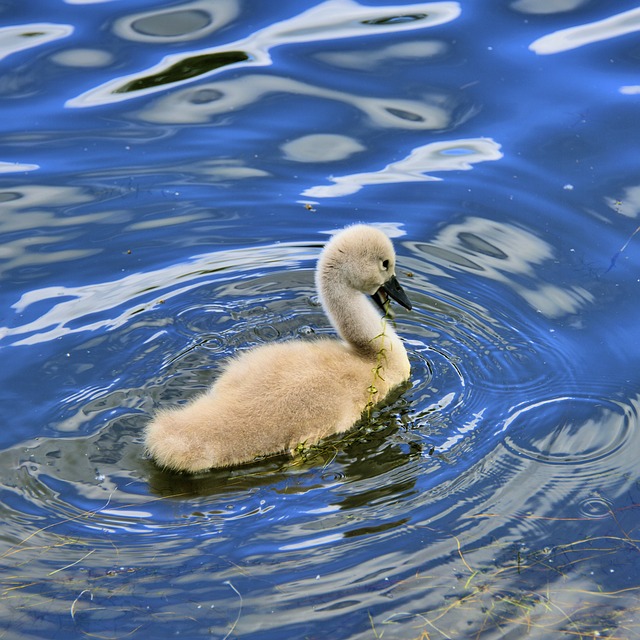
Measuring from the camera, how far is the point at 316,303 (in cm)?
646

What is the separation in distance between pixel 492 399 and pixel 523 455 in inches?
18.5

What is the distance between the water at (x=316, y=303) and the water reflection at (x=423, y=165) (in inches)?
0.9

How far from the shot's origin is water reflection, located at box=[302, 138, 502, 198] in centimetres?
744

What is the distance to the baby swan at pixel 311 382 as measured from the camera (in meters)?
5.02

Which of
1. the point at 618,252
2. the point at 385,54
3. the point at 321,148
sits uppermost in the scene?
the point at 385,54

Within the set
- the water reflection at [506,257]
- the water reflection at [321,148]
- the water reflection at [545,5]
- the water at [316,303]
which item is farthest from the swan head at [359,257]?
the water reflection at [545,5]

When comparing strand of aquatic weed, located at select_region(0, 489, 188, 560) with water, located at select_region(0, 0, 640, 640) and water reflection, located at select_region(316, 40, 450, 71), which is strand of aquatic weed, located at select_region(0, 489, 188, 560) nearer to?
water, located at select_region(0, 0, 640, 640)

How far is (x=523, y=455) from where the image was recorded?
5.20 meters

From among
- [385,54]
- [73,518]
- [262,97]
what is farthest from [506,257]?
[73,518]

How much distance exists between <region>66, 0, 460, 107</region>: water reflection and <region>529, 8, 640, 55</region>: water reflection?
2.64 ft

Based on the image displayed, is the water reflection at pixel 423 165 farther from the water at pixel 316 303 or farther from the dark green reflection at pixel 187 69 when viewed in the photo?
the dark green reflection at pixel 187 69

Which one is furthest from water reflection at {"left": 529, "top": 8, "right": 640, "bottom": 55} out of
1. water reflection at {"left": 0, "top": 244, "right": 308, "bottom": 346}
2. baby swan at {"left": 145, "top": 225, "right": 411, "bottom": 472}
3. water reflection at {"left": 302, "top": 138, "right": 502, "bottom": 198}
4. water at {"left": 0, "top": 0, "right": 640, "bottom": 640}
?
baby swan at {"left": 145, "top": 225, "right": 411, "bottom": 472}

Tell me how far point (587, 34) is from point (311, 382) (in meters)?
4.79

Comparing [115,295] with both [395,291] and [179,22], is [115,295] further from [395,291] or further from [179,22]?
[179,22]
